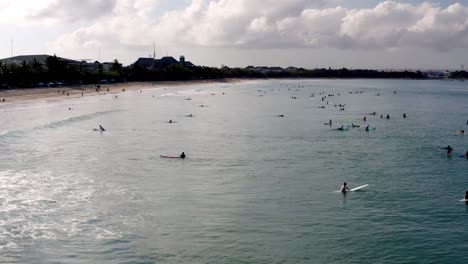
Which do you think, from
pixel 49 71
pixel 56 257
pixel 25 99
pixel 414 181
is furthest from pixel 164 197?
pixel 49 71

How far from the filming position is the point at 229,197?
37.3 m

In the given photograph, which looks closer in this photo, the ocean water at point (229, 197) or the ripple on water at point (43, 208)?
the ocean water at point (229, 197)

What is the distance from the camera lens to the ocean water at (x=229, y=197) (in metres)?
27.5

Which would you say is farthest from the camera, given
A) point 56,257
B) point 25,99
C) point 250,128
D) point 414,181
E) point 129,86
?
point 129,86

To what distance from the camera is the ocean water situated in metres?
27.5

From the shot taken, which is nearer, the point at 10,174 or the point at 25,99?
the point at 10,174

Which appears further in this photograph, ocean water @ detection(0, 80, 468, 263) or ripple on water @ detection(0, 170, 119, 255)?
ripple on water @ detection(0, 170, 119, 255)

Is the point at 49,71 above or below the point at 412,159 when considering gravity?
above

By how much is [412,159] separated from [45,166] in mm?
37309

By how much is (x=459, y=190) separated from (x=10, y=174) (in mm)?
37796

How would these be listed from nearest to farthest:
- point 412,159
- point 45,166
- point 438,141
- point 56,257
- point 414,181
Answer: point 56,257 < point 414,181 < point 45,166 < point 412,159 < point 438,141

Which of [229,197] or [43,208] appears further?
[229,197]

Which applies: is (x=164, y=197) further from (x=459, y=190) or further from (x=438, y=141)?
(x=438, y=141)

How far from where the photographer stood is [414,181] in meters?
43.6
